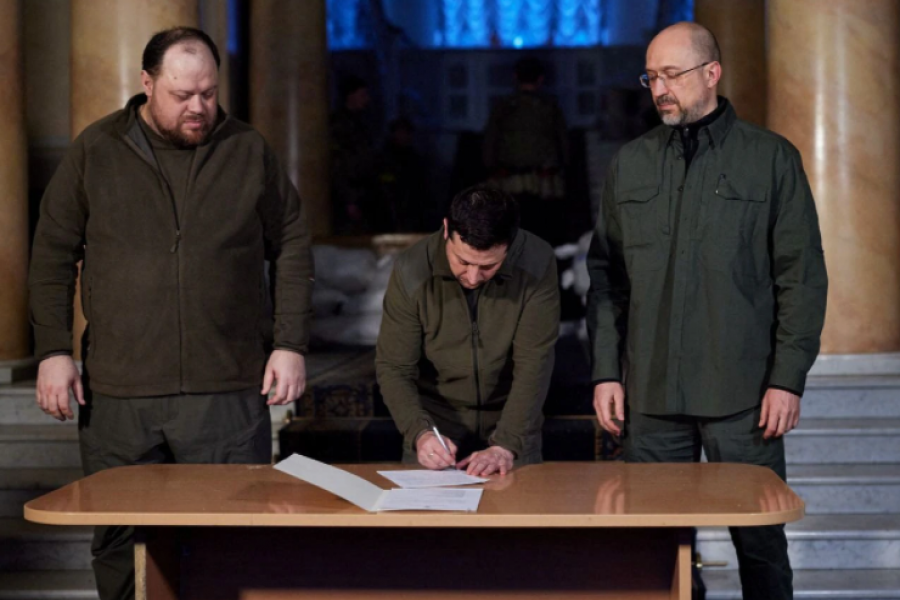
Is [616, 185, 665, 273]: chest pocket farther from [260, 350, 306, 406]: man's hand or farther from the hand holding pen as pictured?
[260, 350, 306, 406]: man's hand

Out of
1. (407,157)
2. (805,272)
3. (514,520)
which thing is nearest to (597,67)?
(407,157)

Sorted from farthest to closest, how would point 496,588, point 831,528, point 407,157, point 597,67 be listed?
point 597,67 → point 407,157 → point 831,528 → point 496,588

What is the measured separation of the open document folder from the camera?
101 inches

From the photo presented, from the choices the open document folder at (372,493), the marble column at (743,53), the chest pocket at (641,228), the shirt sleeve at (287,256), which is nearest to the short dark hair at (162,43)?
the shirt sleeve at (287,256)

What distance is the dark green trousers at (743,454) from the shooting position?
3266mm

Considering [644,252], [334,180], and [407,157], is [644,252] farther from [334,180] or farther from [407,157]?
[407,157]

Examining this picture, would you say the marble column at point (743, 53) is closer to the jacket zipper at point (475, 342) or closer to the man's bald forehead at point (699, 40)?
the man's bald forehead at point (699, 40)

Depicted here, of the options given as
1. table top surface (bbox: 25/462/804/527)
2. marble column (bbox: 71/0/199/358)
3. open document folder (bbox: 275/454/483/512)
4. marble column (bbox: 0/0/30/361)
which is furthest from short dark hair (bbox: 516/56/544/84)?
open document folder (bbox: 275/454/483/512)

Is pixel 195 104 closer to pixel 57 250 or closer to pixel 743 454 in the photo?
pixel 57 250

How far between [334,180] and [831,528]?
18.4 ft

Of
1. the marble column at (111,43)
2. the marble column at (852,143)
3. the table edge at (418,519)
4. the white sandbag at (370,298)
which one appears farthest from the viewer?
the white sandbag at (370,298)

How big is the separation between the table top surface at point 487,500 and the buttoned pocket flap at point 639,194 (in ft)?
2.66

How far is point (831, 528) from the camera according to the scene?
454 cm

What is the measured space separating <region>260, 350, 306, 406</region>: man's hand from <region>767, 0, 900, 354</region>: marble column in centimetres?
325
